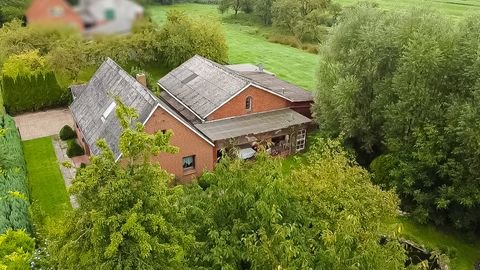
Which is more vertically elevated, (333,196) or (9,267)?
(333,196)

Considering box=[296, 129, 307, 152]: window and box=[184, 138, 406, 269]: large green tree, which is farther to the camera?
box=[296, 129, 307, 152]: window

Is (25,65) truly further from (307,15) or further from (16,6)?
(307,15)

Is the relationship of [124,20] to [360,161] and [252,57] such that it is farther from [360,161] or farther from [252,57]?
[252,57]

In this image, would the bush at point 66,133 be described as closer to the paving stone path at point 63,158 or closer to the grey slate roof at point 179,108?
the paving stone path at point 63,158

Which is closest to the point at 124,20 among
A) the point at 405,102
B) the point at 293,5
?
the point at 405,102

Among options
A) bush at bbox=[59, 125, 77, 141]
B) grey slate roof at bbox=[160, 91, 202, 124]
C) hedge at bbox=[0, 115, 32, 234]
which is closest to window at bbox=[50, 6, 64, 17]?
hedge at bbox=[0, 115, 32, 234]

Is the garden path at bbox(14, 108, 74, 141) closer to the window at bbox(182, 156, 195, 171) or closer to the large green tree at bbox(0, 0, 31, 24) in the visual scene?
the large green tree at bbox(0, 0, 31, 24)
